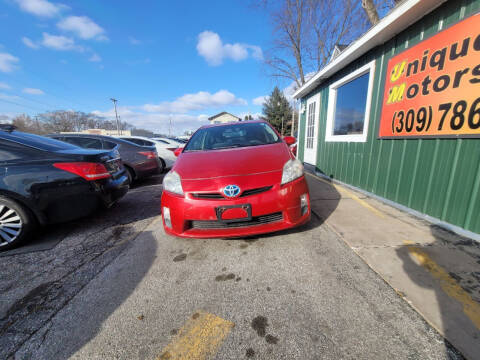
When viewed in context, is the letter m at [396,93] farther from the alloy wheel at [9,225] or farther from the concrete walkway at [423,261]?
the alloy wheel at [9,225]

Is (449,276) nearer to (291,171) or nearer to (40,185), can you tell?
(291,171)

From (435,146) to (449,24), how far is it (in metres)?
1.37

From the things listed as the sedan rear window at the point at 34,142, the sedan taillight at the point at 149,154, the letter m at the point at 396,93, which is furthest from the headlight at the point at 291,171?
the sedan taillight at the point at 149,154

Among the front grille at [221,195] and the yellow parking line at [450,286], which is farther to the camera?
the front grille at [221,195]

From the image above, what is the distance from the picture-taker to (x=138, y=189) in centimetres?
470

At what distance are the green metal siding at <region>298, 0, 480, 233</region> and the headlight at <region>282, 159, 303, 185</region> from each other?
1.79 meters

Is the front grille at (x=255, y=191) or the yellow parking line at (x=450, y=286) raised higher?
the front grille at (x=255, y=191)

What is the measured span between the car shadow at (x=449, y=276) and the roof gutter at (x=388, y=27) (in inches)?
108

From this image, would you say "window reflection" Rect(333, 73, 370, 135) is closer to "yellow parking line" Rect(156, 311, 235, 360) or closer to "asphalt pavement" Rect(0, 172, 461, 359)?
"asphalt pavement" Rect(0, 172, 461, 359)

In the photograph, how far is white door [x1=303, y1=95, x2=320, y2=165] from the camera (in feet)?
19.2

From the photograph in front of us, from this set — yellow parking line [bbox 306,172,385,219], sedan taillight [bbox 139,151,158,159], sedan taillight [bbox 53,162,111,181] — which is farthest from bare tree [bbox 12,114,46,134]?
yellow parking line [bbox 306,172,385,219]

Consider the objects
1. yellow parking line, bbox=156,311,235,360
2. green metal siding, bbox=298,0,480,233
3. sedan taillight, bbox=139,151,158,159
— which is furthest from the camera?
sedan taillight, bbox=139,151,158,159

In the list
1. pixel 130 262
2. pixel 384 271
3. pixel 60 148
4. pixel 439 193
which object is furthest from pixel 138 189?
pixel 439 193

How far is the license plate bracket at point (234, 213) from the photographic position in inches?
67.1
